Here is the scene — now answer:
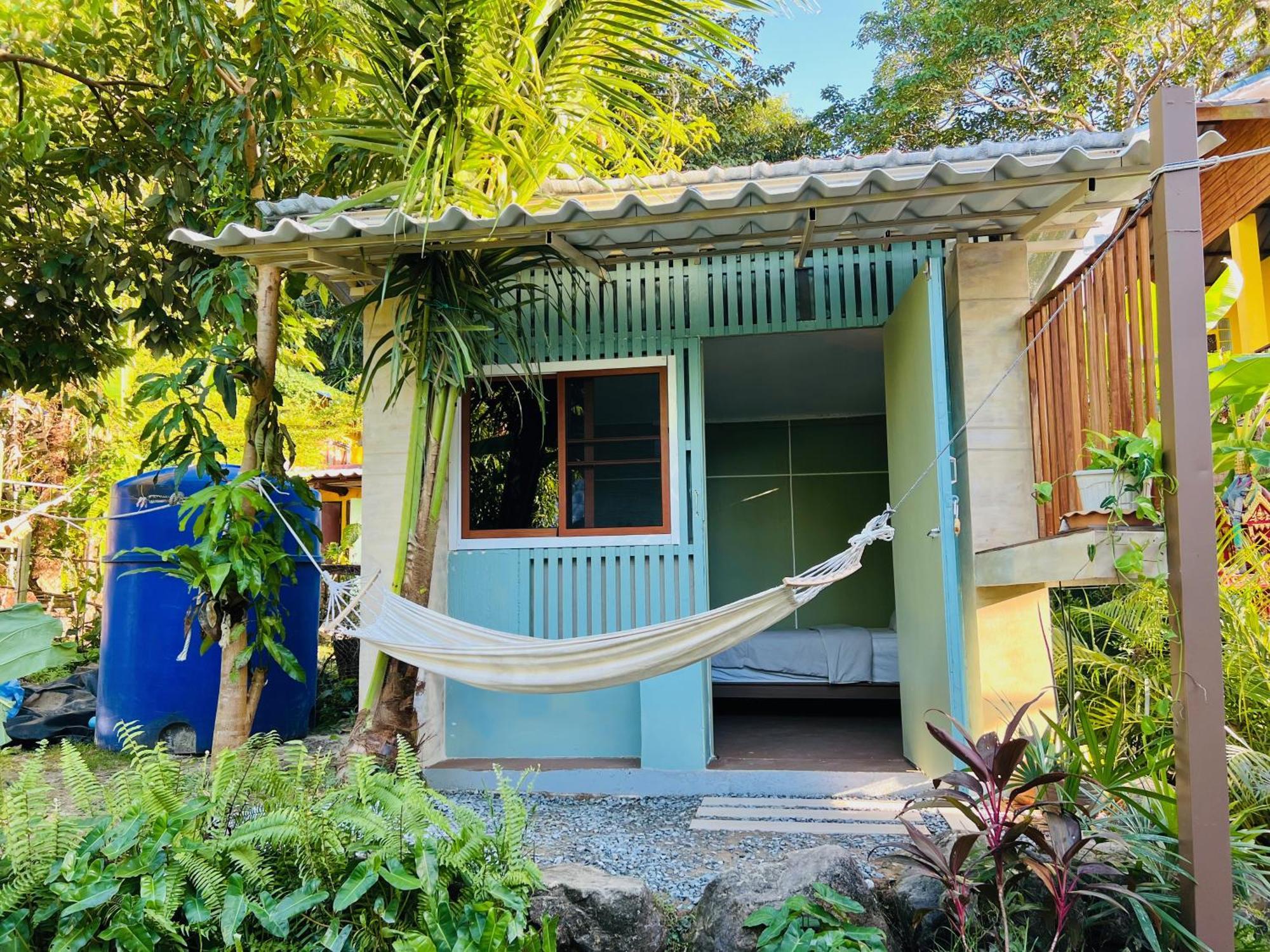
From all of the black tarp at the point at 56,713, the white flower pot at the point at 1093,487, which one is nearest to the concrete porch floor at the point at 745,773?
the white flower pot at the point at 1093,487

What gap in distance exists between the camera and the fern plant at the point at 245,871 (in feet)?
5.82

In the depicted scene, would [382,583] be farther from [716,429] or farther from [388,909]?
[716,429]

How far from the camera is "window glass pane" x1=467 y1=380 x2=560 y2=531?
13.4 feet

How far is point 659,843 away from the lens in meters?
2.95

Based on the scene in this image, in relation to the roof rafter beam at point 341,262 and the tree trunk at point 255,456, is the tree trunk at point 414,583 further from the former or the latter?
the roof rafter beam at point 341,262

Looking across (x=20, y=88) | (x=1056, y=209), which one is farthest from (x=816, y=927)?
(x=20, y=88)

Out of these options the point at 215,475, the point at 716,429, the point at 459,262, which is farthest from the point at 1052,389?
the point at 716,429

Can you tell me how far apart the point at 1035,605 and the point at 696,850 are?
154 cm

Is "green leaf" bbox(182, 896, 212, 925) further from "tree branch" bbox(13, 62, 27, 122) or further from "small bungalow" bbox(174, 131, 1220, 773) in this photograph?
"tree branch" bbox(13, 62, 27, 122)

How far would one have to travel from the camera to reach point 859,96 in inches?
439

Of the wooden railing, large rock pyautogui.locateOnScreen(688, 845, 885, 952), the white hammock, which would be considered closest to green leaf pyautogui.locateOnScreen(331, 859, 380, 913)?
large rock pyautogui.locateOnScreen(688, 845, 885, 952)

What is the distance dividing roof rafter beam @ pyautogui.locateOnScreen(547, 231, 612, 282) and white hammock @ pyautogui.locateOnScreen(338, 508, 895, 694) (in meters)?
1.37

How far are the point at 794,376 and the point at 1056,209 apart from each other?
234 cm

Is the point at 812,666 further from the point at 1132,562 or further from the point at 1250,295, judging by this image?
the point at 1250,295
